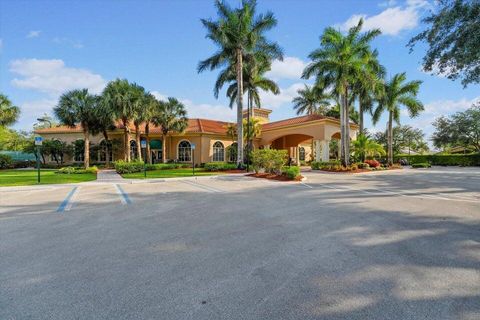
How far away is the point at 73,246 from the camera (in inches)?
190

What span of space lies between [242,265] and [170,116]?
93.7 feet

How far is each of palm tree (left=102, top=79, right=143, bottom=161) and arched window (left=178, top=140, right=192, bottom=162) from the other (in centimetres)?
789

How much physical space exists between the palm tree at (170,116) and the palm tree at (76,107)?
6402mm

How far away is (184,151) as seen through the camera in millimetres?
34656

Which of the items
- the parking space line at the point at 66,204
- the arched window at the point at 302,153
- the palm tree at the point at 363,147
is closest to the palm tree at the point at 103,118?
the parking space line at the point at 66,204

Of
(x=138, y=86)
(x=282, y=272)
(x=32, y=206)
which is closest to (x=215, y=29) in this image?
(x=138, y=86)

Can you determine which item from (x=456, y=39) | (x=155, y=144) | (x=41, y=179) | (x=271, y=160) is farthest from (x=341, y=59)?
(x=41, y=179)

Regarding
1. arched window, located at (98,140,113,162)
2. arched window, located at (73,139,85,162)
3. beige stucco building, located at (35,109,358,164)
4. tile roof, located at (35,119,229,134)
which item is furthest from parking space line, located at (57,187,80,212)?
arched window, located at (73,139,85,162)

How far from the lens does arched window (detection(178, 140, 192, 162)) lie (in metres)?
34.4

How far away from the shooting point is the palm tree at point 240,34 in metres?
22.7

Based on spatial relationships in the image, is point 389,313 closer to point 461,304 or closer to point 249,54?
point 461,304

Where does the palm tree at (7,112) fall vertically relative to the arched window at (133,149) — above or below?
above

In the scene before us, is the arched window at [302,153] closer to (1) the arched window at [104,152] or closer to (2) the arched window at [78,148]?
(1) the arched window at [104,152]

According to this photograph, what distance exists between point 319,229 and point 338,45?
23323 mm
